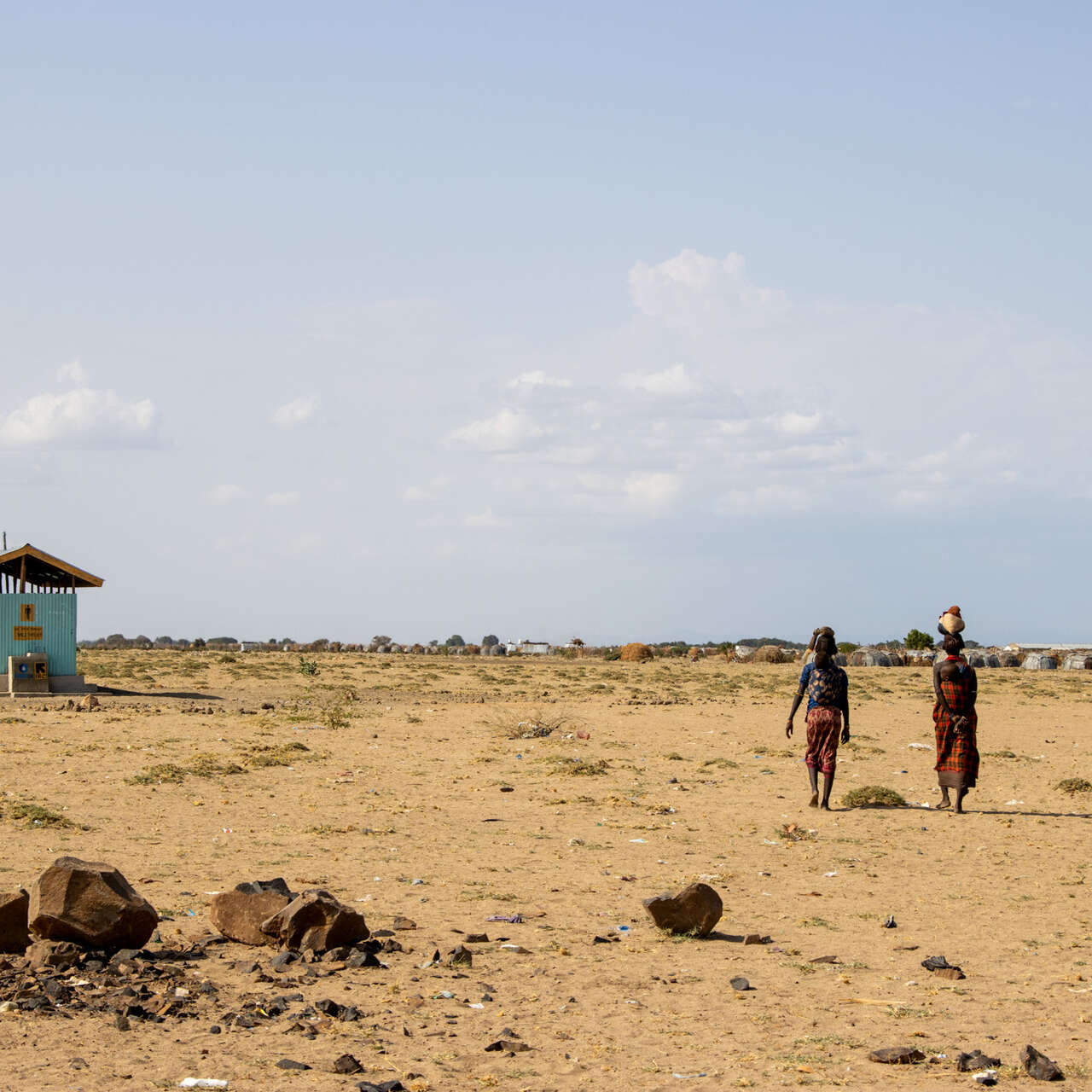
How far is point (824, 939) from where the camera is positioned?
9.03m

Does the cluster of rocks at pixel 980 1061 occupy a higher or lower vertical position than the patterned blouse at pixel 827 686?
lower

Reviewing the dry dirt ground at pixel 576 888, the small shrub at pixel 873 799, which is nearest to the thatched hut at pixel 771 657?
the dry dirt ground at pixel 576 888

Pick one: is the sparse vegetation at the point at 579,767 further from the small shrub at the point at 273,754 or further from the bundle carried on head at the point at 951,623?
the bundle carried on head at the point at 951,623

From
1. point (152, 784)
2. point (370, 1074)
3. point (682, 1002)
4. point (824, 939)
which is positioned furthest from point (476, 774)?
point (370, 1074)

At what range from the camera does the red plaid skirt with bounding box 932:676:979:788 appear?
1420 centimetres

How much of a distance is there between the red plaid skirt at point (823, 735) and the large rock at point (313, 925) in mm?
7538

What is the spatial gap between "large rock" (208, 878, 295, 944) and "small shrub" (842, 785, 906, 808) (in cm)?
883

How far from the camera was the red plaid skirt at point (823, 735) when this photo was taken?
1424 cm

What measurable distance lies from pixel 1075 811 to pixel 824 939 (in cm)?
755

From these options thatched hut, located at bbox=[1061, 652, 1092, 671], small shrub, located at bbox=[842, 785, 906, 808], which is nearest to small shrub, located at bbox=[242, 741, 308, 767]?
small shrub, located at bbox=[842, 785, 906, 808]

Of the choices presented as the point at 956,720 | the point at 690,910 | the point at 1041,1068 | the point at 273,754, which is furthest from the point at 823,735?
the point at 273,754

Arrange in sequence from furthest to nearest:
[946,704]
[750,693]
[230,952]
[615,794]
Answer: [750,693]
[615,794]
[946,704]
[230,952]

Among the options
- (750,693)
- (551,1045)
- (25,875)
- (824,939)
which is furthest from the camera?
(750,693)

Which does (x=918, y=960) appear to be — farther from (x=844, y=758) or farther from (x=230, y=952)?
(x=844, y=758)
